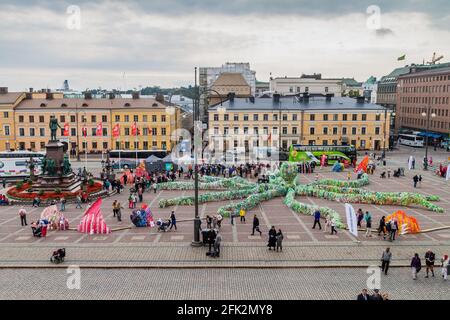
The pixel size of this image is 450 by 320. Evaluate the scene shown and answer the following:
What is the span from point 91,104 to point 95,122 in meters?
3.34

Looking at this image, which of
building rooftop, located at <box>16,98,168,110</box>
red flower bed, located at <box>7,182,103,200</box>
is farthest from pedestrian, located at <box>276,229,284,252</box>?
building rooftop, located at <box>16,98,168,110</box>

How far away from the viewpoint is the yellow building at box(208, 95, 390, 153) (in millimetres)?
74562

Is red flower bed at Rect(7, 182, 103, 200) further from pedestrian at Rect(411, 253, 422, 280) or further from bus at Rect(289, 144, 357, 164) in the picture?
bus at Rect(289, 144, 357, 164)

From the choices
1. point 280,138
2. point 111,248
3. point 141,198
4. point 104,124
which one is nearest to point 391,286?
point 111,248

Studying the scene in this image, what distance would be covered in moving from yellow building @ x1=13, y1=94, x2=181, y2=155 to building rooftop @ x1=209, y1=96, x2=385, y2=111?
9.67 metres

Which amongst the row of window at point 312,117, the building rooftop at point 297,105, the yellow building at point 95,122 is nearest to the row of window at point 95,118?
the yellow building at point 95,122

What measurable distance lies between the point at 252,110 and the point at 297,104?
8.57 metres

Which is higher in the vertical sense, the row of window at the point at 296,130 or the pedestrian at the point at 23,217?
the row of window at the point at 296,130

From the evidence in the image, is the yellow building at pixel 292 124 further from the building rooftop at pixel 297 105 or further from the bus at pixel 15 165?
the bus at pixel 15 165

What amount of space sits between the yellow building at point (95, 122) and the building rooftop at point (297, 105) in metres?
9.67

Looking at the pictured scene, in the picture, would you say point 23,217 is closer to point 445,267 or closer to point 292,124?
point 445,267

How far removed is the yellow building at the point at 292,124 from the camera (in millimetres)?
74562

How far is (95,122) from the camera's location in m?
73.6

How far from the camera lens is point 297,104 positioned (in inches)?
3041
